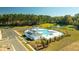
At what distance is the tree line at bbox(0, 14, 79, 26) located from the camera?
2.75 metres

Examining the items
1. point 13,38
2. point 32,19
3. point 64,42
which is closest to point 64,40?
point 64,42

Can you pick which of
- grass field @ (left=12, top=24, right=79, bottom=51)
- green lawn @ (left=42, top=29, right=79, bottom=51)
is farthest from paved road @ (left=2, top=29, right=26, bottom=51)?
green lawn @ (left=42, top=29, right=79, bottom=51)

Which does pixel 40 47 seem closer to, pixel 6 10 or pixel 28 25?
pixel 28 25

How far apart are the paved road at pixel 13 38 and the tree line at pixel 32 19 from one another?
76mm

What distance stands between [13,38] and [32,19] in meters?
0.26

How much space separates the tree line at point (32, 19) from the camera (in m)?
2.75

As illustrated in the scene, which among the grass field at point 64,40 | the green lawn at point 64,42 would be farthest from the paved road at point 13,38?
the green lawn at point 64,42

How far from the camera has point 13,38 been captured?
276 centimetres

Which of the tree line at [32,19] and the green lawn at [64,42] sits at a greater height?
the tree line at [32,19]

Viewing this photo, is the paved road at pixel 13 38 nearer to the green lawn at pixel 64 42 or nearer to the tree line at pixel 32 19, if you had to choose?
the tree line at pixel 32 19

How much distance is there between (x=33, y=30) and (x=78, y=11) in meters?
0.46
